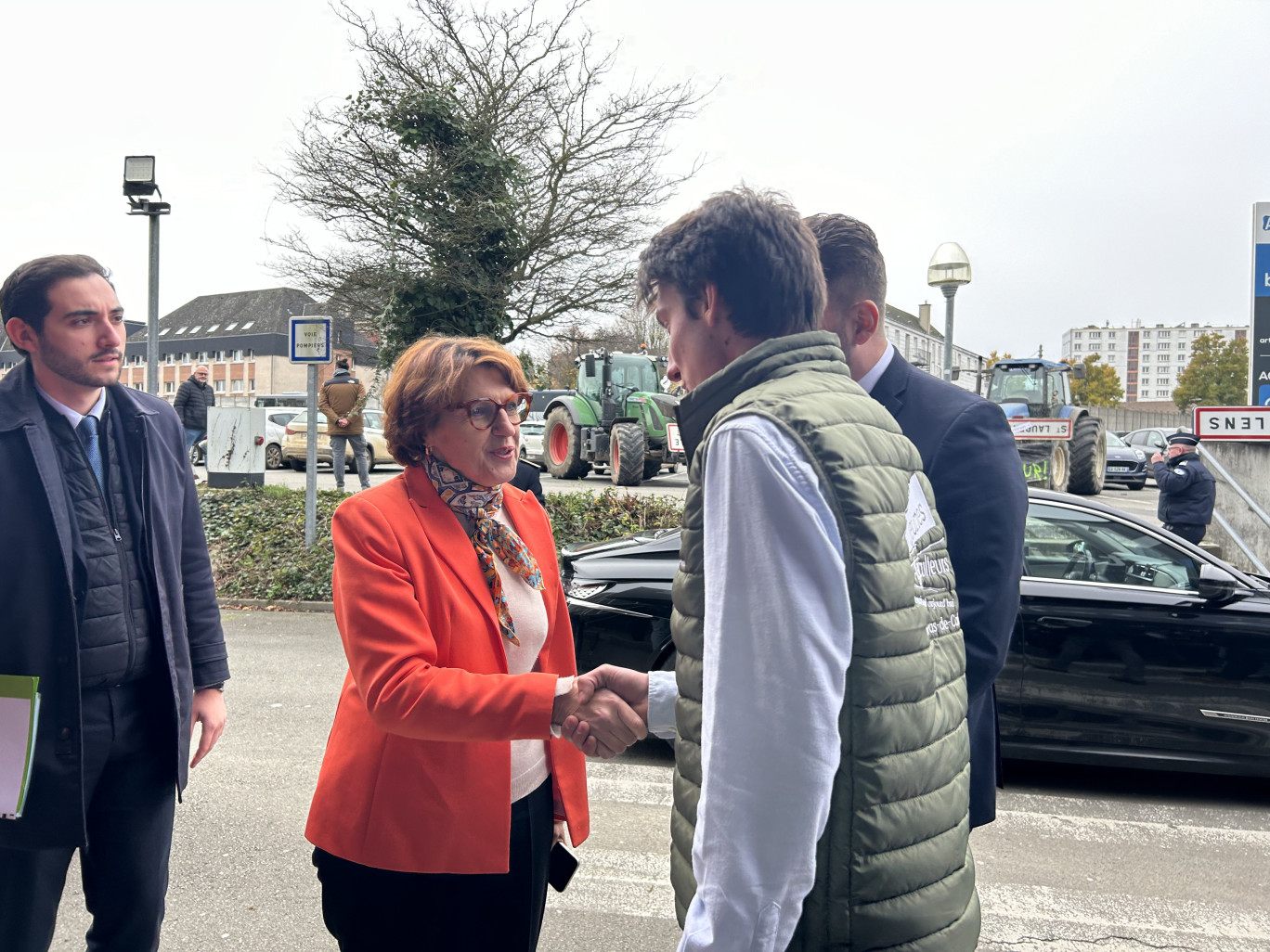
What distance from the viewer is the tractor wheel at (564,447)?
21.5 meters

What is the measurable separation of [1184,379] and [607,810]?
67.6 meters

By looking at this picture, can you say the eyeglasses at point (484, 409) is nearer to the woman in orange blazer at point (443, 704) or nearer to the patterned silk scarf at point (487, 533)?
the woman in orange blazer at point (443, 704)

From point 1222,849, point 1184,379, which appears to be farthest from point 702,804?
point 1184,379

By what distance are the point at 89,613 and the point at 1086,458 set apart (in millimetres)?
22708

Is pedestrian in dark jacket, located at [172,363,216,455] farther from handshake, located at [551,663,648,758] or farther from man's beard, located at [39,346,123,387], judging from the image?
handshake, located at [551,663,648,758]

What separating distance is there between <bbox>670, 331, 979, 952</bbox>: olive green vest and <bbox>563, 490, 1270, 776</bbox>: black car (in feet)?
12.4

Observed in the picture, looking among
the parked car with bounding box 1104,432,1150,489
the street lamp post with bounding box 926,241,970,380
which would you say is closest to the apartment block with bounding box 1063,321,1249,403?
the parked car with bounding box 1104,432,1150,489

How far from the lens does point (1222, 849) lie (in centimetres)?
439

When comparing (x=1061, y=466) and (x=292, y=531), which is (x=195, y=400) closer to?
(x=292, y=531)

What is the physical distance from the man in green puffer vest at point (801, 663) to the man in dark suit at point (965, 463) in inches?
25.0

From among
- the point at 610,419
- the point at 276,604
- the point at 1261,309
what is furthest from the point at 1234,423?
the point at 610,419

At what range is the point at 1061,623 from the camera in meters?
5.00

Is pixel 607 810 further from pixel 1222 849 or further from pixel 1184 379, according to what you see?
pixel 1184 379

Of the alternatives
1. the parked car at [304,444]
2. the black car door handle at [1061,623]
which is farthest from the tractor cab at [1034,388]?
the black car door handle at [1061,623]
